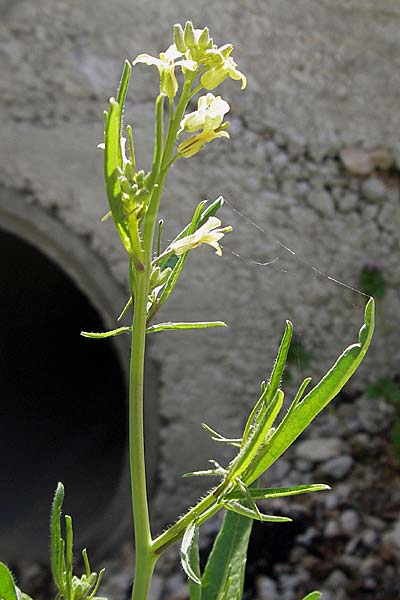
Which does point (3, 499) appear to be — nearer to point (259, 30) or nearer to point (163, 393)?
point (163, 393)

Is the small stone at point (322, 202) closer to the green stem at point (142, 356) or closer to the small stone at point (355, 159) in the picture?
the small stone at point (355, 159)

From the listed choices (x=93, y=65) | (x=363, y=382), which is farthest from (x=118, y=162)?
(x=363, y=382)

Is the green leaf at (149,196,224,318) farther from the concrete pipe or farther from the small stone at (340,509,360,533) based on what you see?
the small stone at (340,509,360,533)

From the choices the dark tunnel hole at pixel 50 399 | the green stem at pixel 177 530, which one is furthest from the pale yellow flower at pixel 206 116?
the dark tunnel hole at pixel 50 399

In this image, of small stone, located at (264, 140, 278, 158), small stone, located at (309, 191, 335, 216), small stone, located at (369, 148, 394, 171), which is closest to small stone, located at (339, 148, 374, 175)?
small stone, located at (369, 148, 394, 171)

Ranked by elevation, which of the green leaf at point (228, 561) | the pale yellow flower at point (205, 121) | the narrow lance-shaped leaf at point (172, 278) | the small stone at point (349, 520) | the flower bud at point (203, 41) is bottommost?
the small stone at point (349, 520)

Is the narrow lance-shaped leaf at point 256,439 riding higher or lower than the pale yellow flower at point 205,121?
lower

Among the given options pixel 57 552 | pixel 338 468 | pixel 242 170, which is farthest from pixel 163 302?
pixel 338 468
